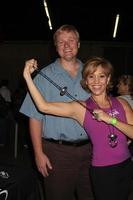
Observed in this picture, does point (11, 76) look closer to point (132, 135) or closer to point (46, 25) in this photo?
point (46, 25)

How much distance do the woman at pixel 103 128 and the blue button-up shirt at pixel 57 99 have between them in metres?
0.23

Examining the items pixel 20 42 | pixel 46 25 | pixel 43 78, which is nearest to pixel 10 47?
pixel 20 42

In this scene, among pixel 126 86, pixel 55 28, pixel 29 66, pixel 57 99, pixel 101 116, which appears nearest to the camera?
pixel 101 116

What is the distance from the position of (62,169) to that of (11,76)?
1332 centimetres

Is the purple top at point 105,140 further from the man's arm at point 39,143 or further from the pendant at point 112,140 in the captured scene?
the man's arm at point 39,143

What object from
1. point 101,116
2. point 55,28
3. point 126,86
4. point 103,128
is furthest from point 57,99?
point 55,28

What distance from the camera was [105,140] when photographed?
2.57 m

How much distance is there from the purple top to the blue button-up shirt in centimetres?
32

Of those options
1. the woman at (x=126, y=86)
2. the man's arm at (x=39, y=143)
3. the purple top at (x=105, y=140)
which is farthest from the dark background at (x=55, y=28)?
the purple top at (x=105, y=140)

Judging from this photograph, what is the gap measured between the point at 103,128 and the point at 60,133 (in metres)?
0.45

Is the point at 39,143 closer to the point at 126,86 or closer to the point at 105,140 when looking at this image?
the point at 105,140

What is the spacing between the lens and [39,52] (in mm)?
15961

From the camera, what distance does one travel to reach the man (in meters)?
2.92

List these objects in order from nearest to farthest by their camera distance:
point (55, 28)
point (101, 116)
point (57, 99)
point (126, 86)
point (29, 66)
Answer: point (101, 116) < point (29, 66) < point (57, 99) < point (126, 86) < point (55, 28)
